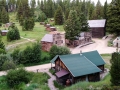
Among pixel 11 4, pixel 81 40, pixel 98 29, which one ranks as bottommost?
pixel 81 40

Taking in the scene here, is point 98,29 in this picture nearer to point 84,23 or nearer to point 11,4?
point 84,23

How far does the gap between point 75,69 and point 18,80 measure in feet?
27.7

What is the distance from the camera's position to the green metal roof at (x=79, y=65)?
2483cm

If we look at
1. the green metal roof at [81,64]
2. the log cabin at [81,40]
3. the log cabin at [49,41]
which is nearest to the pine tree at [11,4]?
the log cabin at [81,40]

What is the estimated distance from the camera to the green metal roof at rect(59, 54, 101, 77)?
81.5ft

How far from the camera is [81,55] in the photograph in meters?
28.6

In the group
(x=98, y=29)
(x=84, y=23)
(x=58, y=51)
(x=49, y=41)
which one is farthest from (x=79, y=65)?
(x=98, y=29)

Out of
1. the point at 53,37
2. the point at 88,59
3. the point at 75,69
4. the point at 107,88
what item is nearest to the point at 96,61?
the point at 88,59

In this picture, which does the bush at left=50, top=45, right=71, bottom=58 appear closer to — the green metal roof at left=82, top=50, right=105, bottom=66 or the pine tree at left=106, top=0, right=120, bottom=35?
the green metal roof at left=82, top=50, right=105, bottom=66

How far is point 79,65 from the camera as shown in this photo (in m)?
26.0

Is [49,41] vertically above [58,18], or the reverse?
[58,18]

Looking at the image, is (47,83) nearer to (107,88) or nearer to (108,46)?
(107,88)

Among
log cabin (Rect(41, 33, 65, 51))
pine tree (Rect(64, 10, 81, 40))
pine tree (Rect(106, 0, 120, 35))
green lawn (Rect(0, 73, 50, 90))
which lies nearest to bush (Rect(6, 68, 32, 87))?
green lawn (Rect(0, 73, 50, 90))

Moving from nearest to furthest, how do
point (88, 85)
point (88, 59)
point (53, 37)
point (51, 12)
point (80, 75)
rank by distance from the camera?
point (88, 85)
point (80, 75)
point (88, 59)
point (53, 37)
point (51, 12)
